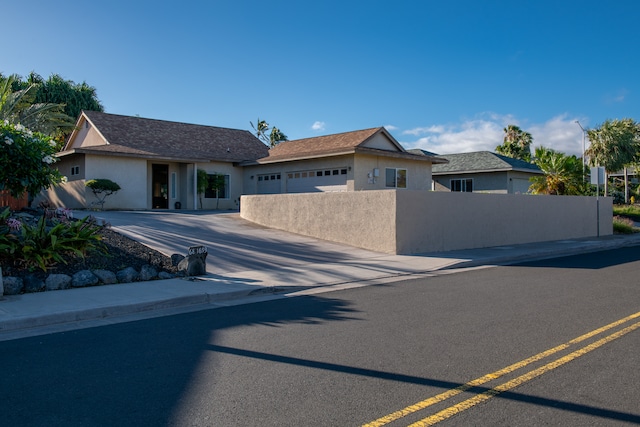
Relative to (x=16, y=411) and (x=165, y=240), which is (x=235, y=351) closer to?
(x=16, y=411)

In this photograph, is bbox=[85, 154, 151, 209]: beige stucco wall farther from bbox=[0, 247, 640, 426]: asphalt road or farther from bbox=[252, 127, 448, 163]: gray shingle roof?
bbox=[0, 247, 640, 426]: asphalt road

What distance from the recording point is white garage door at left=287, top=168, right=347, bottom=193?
26375 millimetres

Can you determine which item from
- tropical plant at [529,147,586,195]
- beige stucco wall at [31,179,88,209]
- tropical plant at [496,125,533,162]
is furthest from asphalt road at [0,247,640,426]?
tropical plant at [496,125,533,162]

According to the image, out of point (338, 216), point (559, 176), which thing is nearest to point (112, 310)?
point (338, 216)

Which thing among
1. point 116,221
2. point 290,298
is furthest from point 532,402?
point 116,221

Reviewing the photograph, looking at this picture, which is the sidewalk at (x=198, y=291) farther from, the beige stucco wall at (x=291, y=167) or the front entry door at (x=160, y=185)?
the front entry door at (x=160, y=185)

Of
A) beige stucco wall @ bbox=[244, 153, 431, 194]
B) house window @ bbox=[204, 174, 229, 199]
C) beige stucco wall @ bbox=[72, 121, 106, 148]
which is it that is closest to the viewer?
beige stucco wall @ bbox=[244, 153, 431, 194]

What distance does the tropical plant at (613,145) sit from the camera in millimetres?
42156

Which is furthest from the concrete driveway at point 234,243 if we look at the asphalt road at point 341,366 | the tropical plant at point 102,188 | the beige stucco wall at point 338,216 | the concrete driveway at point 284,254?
the asphalt road at point 341,366

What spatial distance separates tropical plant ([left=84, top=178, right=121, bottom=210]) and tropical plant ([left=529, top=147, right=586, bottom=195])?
21.7 metres

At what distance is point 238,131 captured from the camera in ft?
116

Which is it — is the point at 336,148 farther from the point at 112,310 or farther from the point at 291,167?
the point at 112,310

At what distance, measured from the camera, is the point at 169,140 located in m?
29.5

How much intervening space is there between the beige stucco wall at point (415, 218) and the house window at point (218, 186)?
23.6 feet
